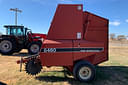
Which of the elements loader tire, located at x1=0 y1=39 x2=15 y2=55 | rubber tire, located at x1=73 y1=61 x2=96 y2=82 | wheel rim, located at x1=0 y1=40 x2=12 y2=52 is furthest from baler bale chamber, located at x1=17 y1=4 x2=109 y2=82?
wheel rim, located at x1=0 y1=40 x2=12 y2=52

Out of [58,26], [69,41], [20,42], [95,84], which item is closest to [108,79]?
[95,84]

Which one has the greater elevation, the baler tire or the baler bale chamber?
the baler bale chamber

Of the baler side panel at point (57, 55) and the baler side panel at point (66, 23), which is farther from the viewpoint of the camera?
the baler side panel at point (66, 23)

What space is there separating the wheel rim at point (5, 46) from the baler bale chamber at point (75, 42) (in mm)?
6460

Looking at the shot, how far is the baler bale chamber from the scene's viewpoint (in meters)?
3.63

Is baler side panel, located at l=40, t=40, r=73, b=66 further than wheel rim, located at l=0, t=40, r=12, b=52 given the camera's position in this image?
No

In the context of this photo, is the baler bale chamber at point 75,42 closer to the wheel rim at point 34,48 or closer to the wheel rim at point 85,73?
the wheel rim at point 85,73

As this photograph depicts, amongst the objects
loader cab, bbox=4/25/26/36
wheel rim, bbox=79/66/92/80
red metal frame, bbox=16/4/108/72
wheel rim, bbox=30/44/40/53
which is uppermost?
loader cab, bbox=4/25/26/36

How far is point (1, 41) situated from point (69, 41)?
27.3 ft

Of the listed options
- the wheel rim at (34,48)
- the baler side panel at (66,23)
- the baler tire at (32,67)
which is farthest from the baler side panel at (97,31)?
the wheel rim at (34,48)

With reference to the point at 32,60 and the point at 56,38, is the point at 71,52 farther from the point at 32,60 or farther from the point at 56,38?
the point at 32,60

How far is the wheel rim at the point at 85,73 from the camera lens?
3701 millimetres

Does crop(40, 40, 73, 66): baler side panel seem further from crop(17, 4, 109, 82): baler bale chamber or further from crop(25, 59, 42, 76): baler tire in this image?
crop(25, 59, 42, 76): baler tire

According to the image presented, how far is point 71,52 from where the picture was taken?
12.0 feet
